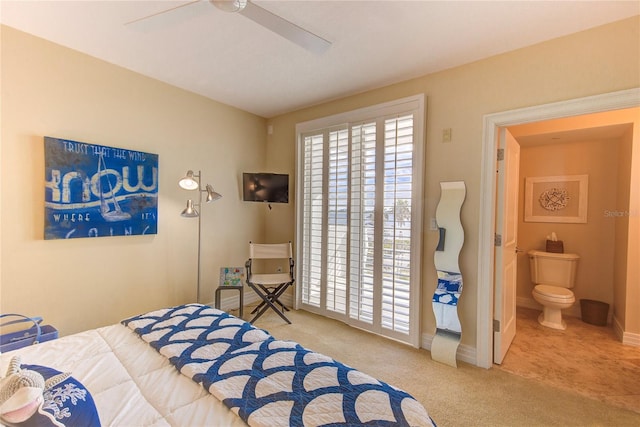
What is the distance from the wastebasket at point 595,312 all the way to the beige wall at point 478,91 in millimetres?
1073

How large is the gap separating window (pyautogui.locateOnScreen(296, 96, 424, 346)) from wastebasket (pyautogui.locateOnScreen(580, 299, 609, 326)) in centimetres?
237

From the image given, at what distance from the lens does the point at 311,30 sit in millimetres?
2084

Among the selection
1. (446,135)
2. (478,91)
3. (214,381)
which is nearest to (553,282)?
(446,135)

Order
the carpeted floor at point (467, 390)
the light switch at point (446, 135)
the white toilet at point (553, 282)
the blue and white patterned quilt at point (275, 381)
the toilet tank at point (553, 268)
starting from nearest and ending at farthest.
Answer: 1. the blue and white patterned quilt at point (275, 381)
2. the carpeted floor at point (467, 390)
3. the light switch at point (446, 135)
4. the white toilet at point (553, 282)
5. the toilet tank at point (553, 268)

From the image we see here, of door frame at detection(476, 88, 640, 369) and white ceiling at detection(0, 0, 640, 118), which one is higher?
white ceiling at detection(0, 0, 640, 118)

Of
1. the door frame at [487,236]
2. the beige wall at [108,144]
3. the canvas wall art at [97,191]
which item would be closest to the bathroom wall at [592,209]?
the door frame at [487,236]

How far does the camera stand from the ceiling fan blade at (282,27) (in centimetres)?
137

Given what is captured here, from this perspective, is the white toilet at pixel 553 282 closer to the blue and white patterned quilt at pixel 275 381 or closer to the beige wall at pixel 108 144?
the blue and white patterned quilt at pixel 275 381

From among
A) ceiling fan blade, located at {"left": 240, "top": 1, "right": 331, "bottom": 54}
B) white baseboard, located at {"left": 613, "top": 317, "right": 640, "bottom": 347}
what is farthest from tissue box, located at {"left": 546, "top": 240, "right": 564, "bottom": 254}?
ceiling fan blade, located at {"left": 240, "top": 1, "right": 331, "bottom": 54}

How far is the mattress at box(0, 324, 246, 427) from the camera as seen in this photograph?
1.04 meters

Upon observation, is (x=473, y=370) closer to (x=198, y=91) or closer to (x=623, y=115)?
(x=623, y=115)

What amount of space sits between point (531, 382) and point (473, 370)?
0.40 metres

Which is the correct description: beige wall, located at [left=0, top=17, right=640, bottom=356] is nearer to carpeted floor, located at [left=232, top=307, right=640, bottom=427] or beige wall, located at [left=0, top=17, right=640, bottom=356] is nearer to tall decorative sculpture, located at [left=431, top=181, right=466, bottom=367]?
tall decorative sculpture, located at [left=431, top=181, right=466, bottom=367]

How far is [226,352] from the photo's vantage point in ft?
4.69
